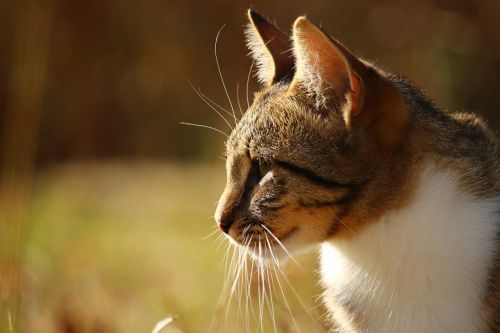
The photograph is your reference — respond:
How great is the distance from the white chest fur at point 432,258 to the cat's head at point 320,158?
0.08 m

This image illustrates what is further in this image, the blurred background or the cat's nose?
the blurred background

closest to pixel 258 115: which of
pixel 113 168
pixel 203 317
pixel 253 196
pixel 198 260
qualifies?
pixel 253 196

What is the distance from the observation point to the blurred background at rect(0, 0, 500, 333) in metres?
3.81

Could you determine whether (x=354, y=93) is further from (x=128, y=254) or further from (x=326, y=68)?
(x=128, y=254)

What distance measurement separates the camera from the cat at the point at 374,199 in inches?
97.7

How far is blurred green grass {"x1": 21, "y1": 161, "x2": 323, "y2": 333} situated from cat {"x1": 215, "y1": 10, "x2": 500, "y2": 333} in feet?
1.52

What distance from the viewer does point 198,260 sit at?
19.0ft

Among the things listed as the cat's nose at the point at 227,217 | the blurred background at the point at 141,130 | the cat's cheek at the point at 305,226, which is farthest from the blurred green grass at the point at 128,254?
the cat's cheek at the point at 305,226

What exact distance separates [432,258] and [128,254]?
3.77 metres

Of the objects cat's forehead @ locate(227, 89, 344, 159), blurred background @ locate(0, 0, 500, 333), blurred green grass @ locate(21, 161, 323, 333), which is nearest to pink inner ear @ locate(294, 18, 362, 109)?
cat's forehead @ locate(227, 89, 344, 159)

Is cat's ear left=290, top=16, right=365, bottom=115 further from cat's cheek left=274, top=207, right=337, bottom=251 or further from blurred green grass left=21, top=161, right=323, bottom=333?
blurred green grass left=21, top=161, right=323, bottom=333

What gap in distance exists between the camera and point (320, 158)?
2553 mm

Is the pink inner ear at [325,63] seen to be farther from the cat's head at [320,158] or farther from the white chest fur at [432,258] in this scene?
the white chest fur at [432,258]

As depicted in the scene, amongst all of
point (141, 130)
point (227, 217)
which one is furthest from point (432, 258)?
point (141, 130)
